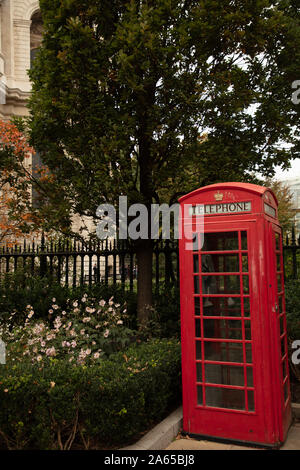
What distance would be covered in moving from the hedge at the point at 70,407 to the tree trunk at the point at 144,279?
236 centimetres

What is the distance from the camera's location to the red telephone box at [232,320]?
12.7 feet

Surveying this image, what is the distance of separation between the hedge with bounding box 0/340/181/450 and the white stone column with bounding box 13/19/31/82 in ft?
88.9

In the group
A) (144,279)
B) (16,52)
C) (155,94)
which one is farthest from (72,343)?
(16,52)

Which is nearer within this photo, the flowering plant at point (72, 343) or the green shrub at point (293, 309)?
the flowering plant at point (72, 343)

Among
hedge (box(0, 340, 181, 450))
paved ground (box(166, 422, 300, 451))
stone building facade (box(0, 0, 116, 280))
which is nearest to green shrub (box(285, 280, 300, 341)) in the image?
paved ground (box(166, 422, 300, 451))

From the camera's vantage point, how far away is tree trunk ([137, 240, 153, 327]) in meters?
6.37

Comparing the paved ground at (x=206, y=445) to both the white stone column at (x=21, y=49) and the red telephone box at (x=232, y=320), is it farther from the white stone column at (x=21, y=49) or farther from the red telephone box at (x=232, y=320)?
the white stone column at (x=21, y=49)

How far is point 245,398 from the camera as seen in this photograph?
→ 3910 millimetres

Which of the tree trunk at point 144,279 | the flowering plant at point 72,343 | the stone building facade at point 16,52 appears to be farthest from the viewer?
the stone building facade at point 16,52

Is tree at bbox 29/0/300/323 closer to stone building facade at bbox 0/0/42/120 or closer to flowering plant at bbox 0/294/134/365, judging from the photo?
flowering plant at bbox 0/294/134/365

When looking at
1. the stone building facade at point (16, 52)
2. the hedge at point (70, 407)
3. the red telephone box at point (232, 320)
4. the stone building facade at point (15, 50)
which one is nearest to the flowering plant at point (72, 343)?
the hedge at point (70, 407)

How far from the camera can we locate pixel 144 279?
21.2 ft

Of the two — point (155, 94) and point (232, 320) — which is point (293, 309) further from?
point (155, 94)
